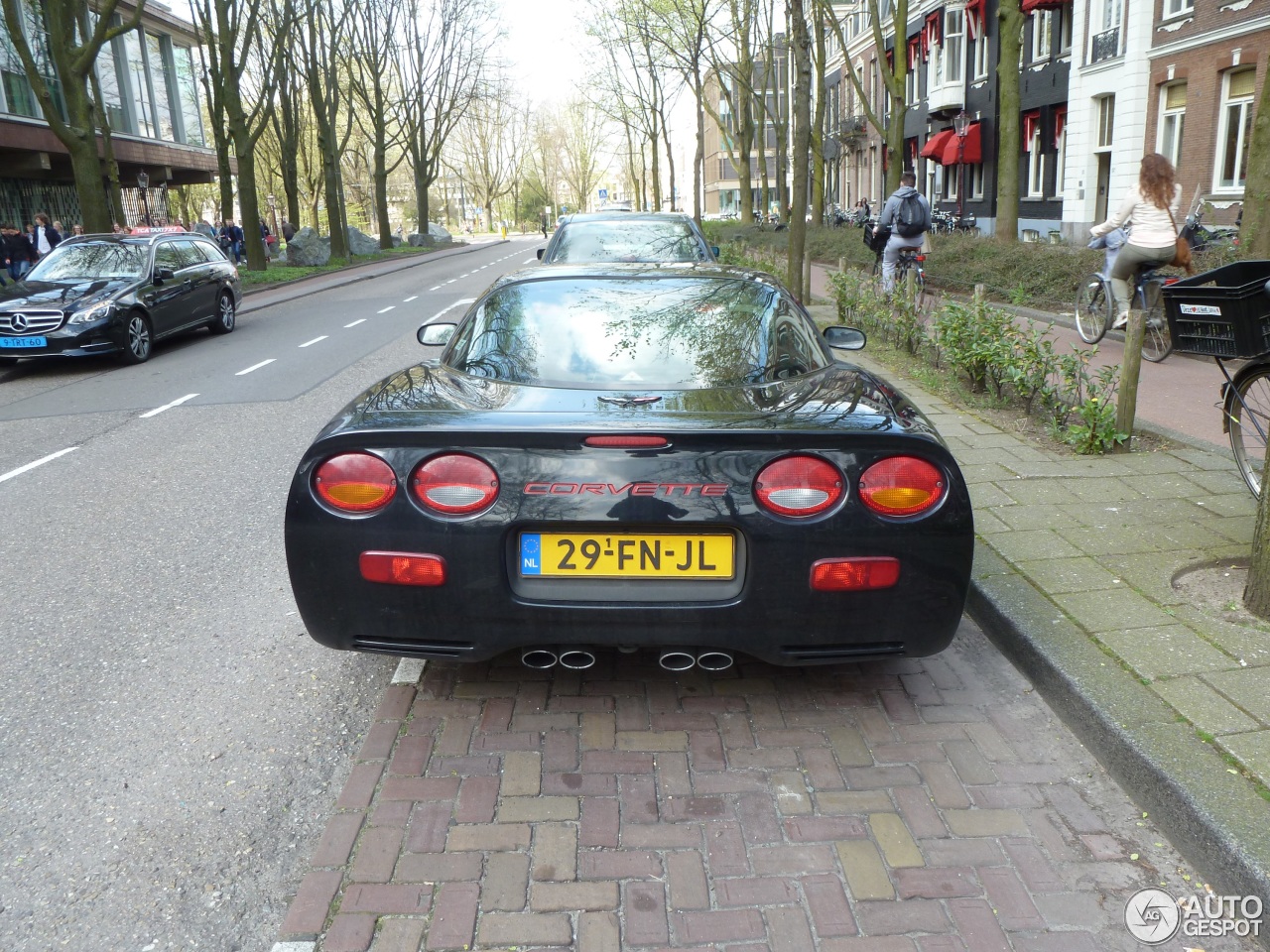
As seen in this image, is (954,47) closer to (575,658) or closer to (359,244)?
(359,244)

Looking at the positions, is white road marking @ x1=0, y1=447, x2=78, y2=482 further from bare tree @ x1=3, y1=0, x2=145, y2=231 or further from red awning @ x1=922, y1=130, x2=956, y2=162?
red awning @ x1=922, y1=130, x2=956, y2=162

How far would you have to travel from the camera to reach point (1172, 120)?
2300 centimetres

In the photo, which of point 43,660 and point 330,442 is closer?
point 330,442

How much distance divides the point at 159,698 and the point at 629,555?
1921 mm

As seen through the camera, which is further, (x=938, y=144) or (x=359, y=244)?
(x=359, y=244)

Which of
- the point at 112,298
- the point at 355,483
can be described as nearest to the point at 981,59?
the point at 112,298

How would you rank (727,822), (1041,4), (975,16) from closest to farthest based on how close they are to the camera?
(727,822)
(1041,4)
(975,16)

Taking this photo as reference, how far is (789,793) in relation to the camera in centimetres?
294

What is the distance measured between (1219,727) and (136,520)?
5467 millimetres

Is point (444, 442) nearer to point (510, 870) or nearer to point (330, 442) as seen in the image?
point (330, 442)

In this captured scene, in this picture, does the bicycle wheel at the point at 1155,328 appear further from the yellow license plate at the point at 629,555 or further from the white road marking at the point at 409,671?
the white road marking at the point at 409,671

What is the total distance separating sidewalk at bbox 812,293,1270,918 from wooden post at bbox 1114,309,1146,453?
295 mm

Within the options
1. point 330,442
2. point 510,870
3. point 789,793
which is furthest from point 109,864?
point 789,793

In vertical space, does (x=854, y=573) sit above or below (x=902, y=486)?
below
